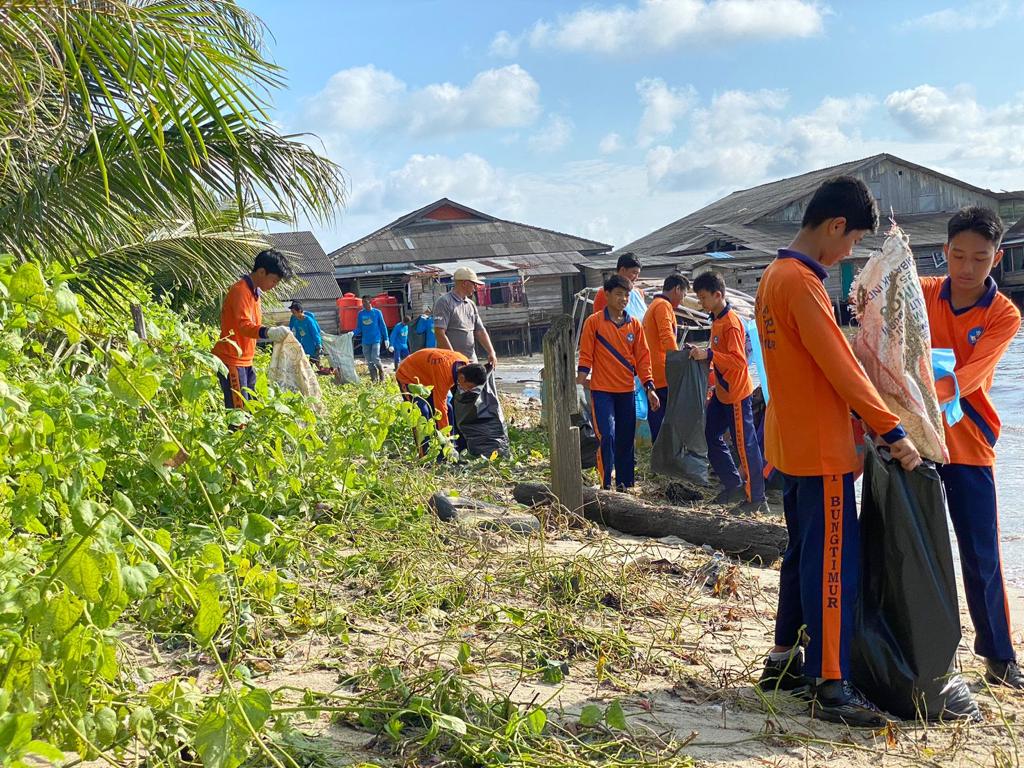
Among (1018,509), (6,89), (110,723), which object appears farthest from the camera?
(1018,509)

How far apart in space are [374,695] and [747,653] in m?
1.60

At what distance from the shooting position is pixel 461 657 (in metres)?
2.94

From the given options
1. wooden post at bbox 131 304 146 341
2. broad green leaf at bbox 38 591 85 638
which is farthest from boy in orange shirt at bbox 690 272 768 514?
broad green leaf at bbox 38 591 85 638

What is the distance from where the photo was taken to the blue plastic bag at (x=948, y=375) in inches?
136

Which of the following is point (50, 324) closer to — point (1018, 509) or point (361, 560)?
point (361, 560)

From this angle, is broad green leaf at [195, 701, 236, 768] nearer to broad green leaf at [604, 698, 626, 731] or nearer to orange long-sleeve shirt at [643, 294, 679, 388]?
broad green leaf at [604, 698, 626, 731]

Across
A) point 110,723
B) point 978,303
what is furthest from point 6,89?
point 978,303

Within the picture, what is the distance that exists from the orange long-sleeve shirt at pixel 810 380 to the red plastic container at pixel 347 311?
90.5 ft

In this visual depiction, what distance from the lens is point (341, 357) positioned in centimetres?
1719

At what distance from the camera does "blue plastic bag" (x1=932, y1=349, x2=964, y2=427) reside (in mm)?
3443

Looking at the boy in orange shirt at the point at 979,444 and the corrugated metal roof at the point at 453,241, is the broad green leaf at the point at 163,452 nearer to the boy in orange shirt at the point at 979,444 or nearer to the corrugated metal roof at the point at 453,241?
the boy in orange shirt at the point at 979,444

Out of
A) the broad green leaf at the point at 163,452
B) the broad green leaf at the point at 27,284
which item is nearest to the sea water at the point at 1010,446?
the broad green leaf at the point at 163,452

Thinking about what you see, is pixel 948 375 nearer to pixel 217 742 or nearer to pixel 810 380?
pixel 810 380

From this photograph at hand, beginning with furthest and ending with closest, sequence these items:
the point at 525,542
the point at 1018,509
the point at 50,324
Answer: the point at 1018,509
the point at 525,542
the point at 50,324
